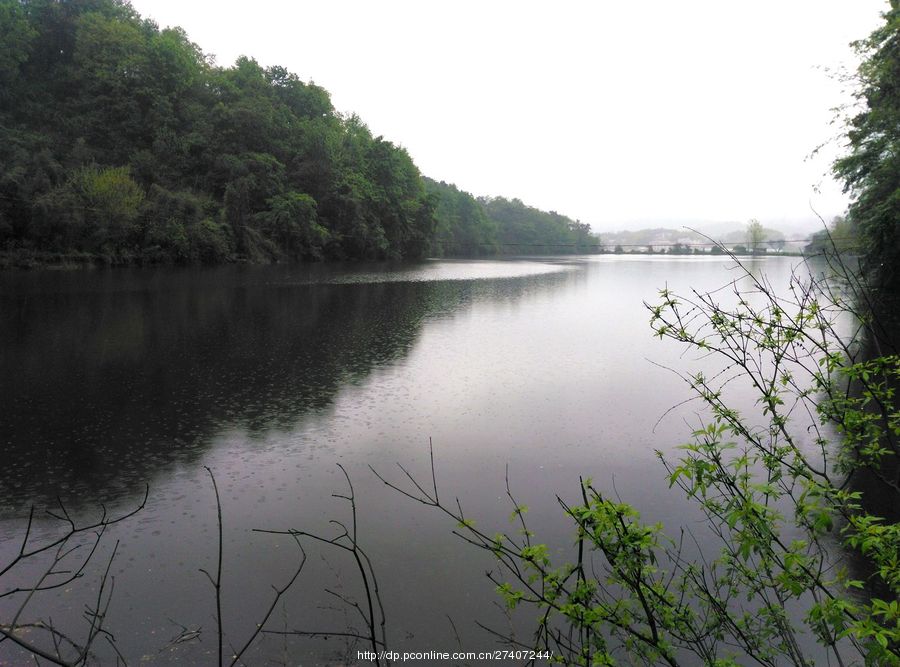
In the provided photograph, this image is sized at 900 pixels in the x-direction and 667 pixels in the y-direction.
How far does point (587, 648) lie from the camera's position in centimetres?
236

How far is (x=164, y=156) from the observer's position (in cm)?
4844

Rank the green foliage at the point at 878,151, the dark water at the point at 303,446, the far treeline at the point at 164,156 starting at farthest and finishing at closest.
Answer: the far treeline at the point at 164,156 < the green foliage at the point at 878,151 < the dark water at the point at 303,446

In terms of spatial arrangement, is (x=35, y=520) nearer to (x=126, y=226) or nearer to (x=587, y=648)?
(x=587, y=648)

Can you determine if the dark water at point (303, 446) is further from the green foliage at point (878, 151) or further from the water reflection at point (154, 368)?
the green foliage at point (878, 151)

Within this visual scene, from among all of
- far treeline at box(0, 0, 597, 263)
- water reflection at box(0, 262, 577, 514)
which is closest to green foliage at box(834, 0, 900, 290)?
water reflection at box(0, 262, 577, 514)

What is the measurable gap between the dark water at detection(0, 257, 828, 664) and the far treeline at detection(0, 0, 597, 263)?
79.3 ft

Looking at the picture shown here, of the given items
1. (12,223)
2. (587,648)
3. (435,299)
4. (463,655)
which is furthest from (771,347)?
(12,223)

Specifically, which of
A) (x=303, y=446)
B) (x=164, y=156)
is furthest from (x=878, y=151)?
(x=164, y=156)

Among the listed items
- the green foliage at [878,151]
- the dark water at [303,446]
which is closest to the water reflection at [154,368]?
the dark water at [303,446]

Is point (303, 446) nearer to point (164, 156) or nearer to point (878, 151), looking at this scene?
point (878, 151)

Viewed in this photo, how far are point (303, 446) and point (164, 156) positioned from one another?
48.7 metres

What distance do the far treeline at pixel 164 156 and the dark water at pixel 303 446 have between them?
2416cm

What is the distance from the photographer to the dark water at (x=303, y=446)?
14.5 ft

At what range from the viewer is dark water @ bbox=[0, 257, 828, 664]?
4.41 meters
